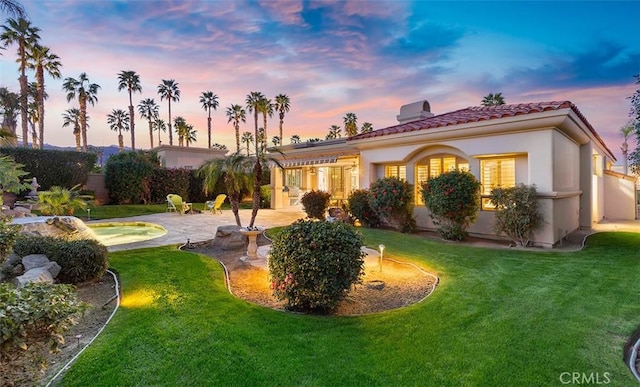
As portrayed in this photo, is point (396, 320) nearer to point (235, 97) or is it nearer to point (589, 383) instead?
point (589, 383)

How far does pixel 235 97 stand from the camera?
75312mm

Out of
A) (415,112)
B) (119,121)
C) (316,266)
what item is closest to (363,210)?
(415,112)

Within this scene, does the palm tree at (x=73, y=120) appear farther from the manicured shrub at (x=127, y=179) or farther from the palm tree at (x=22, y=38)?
the manicured shrub at (x=127, y=179)

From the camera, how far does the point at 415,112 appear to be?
883 inches

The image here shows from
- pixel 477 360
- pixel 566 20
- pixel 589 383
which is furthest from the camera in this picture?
pixel 566 20

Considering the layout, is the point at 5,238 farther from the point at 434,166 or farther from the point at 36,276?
the point at 434,166

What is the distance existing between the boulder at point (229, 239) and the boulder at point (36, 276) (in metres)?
6.65

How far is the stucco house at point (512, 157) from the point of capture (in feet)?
43.5

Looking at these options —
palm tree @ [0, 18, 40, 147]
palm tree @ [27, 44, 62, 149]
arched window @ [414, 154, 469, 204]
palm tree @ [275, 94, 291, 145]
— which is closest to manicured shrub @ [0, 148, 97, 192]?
palm tree @ [0, 18, 40, 147]

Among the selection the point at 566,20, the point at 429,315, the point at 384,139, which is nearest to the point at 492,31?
the point at 566,20

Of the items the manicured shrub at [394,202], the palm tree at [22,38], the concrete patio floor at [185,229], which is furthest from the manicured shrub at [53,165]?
the manicured shrub at [394,202]

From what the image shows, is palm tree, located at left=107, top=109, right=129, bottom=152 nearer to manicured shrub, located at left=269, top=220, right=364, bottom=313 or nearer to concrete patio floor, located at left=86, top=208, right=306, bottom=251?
concrete patio floor, located at left=86, top=208, right=306, bottom=251

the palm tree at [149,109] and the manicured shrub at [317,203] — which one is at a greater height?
the palm tree at [149,109]

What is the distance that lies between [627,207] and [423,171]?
56.4 feet
